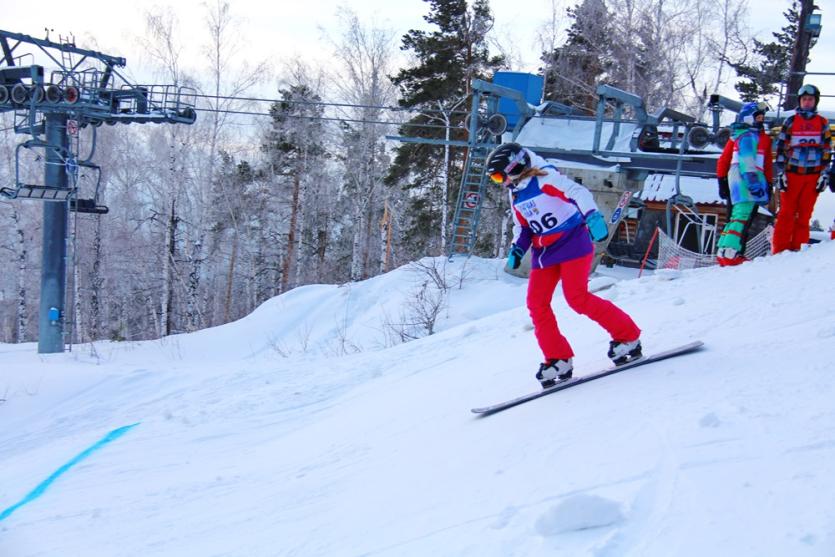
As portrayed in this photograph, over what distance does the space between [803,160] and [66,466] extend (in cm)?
815

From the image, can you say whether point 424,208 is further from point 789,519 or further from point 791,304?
point 789,519

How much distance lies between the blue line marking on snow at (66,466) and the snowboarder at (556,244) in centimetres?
395

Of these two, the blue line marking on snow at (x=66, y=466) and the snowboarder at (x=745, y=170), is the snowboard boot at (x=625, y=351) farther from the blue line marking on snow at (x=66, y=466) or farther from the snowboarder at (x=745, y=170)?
the blue line marking on snow at (x=66, y=466)

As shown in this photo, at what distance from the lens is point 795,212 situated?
8375 millimetres

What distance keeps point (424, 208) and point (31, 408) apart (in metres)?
22.4

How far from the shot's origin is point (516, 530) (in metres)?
3.00

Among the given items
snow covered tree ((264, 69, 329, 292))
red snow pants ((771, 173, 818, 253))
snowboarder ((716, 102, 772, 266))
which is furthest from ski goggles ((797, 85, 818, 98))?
snow covered tree ((264, 69, 329, 292))

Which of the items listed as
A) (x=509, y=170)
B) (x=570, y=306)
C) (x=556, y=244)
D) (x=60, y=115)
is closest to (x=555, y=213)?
(x=556, y=244)

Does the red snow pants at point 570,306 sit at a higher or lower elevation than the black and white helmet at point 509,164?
lower

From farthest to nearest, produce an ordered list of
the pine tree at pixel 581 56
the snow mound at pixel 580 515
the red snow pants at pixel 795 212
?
→ 1. the pine tree at pixel 581 56
2. the red snow pants at pixel 795 212
3. the snow mound at pixel 580 515

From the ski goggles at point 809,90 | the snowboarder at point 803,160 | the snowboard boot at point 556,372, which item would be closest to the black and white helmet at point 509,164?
the snowboard boot at point 556,372

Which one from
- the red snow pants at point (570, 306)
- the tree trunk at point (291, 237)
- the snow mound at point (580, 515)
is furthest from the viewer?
the tree trunk at point (291, 237)

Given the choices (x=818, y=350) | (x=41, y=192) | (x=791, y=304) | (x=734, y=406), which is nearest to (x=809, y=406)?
(x=734, y=406)

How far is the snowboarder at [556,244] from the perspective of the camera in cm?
480
